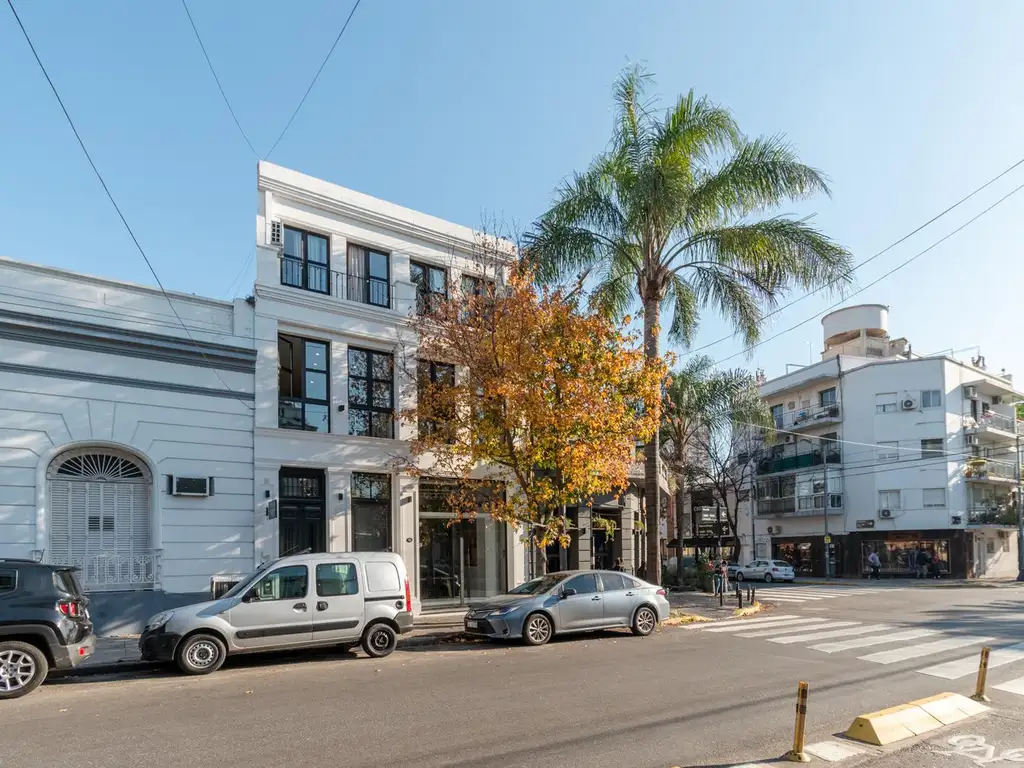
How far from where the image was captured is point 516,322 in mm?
17078

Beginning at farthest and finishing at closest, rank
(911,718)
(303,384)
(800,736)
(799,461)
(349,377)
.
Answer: (799,461)
(349,377)
(303,384)
(911,718)
(800,736)

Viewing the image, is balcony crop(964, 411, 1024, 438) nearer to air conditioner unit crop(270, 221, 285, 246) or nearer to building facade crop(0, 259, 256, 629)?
air conditioner unit crop(270, 221, 285, 246)

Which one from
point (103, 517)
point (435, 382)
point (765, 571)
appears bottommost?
point (765, 571)

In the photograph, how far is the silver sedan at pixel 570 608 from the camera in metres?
14.6

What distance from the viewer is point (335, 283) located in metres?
19.7

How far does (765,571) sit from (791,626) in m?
27.1

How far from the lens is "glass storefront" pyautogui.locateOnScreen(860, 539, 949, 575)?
148 feet

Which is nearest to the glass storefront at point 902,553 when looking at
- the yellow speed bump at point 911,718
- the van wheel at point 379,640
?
the van wheel at point 379,640

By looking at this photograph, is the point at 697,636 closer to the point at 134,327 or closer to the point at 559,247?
the point at 559,247

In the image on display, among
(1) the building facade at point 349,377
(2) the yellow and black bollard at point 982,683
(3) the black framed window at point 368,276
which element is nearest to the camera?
(2) the yellow and black bollard at point 982,683

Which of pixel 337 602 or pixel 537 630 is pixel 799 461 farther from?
pixel 337 602

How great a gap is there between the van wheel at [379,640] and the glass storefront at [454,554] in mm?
6410

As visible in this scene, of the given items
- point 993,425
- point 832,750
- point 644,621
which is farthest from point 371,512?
point 993,425

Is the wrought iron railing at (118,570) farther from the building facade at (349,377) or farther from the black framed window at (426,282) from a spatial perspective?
the black framed window at (426,282)
